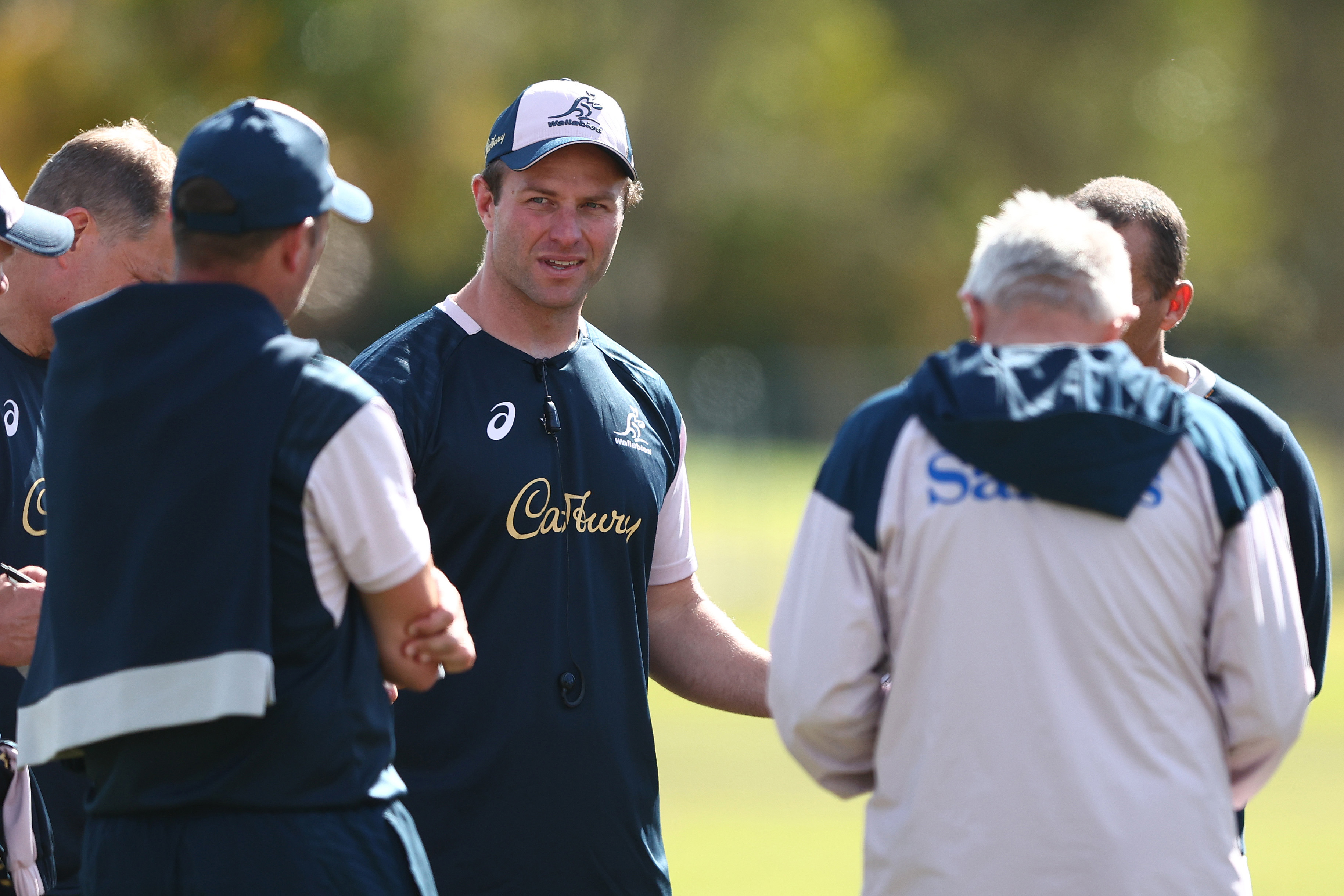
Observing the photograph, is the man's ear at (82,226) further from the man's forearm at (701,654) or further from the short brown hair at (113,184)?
the man's forearm at (701,654)

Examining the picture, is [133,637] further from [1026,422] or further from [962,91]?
[962,91]

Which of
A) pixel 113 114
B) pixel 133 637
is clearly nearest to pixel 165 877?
pixel 133 637

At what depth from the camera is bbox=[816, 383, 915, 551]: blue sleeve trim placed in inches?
113

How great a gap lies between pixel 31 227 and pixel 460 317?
1.03m

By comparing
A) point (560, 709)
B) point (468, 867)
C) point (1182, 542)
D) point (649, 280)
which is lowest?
point (468, 867)

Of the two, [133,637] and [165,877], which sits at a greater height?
[133,637]

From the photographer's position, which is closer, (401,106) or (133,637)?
(133,637)

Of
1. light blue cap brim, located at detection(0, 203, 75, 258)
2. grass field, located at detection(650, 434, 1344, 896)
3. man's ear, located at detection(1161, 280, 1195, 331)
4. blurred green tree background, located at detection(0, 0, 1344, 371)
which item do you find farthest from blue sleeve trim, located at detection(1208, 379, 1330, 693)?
blurred green tree background, located at detection(0, 0, 1344, 371)

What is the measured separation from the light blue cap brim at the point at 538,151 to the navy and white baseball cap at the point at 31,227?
42.8 inches

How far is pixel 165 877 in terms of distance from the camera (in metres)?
2.72

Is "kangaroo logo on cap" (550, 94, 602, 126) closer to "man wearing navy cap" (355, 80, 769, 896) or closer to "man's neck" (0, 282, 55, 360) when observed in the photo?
"man wearing navy cap" (355, 80, 769, 896)

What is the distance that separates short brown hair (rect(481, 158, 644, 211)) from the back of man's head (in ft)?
4.40

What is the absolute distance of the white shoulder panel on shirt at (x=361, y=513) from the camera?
2721 millimetres

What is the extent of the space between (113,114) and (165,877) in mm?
34890
